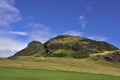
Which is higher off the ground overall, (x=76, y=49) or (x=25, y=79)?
(x=76, y=49)

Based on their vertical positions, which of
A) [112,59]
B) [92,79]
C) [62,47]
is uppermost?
[62,47]

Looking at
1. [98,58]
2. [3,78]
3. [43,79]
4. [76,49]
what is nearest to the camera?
[3,78]

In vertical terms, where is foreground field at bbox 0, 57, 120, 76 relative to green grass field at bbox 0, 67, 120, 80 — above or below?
above

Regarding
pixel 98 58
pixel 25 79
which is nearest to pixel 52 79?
pixel 25 79

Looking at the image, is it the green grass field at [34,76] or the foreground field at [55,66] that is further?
the foreground field at [55,66]

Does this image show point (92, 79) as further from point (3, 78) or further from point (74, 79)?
point (3, 78)

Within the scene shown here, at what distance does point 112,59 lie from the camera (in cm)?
14425

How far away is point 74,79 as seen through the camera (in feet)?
143

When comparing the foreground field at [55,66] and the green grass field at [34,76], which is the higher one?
the foreground field at [55,66]

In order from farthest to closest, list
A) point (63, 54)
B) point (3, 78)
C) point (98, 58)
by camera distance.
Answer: point (63, 54)
point (98, 58)
point (3, 78)

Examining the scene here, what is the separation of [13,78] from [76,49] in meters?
156

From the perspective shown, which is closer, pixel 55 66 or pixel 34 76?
pixel 34 76

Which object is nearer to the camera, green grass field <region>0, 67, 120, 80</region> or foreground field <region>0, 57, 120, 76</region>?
green grass field <region>0, 67, 120, 80</region>

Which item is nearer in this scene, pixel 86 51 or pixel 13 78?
pixel 13 78
